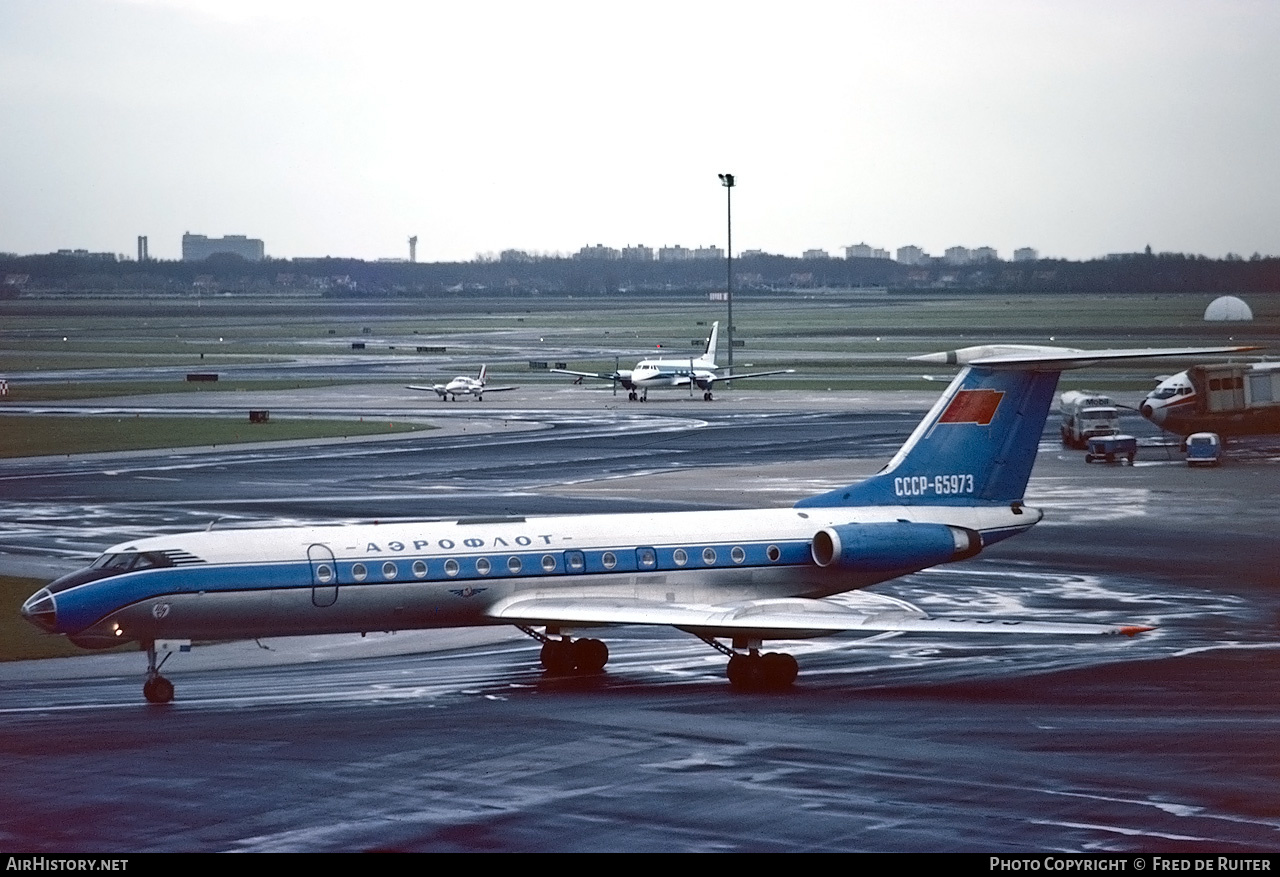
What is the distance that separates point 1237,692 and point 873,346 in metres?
133

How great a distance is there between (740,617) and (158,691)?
31.5 feet

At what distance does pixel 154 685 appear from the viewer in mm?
27938

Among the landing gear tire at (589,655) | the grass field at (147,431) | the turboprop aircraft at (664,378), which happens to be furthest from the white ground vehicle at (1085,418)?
the landing gear tire at (589,655)

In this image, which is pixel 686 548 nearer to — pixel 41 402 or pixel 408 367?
pixel 41 402

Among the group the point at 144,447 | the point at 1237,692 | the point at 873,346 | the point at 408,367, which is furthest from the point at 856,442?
the point at 873,346

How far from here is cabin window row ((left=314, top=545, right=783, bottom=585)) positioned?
28.5 meters

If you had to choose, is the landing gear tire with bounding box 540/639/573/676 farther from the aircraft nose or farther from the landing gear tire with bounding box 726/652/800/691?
the aircraft nose

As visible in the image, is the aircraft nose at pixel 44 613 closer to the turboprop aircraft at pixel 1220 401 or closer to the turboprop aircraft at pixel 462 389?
the turboprop aircraft at pixel 1220 401

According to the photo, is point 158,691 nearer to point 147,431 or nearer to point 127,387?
point 147,431

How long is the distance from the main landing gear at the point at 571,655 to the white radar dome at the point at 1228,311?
14783 cm

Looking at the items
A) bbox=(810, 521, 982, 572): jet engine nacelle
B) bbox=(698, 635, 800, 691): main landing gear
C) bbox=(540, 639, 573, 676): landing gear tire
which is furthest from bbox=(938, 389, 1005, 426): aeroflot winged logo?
bbox=(540, 639, 573, 676): landing gear tire

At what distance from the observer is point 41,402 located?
9631 centimetres

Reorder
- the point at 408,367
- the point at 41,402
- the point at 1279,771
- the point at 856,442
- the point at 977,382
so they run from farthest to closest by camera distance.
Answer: the point at 408,367, the point at 41,402, the point at 856,442, the point at 977,382, the point at 1279,771

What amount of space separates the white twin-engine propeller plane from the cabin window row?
2 cm
